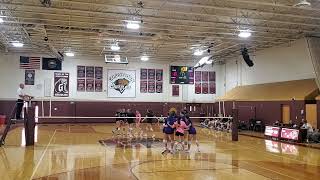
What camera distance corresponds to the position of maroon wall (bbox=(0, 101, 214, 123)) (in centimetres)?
2922

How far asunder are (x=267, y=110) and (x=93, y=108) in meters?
15.0

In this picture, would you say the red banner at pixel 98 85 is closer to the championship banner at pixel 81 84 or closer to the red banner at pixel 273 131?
the championship banner at pixel 81 84

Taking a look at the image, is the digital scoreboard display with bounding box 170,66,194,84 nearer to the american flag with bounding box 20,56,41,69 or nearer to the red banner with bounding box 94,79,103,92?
the red banner with bounding box 94,79,103,92

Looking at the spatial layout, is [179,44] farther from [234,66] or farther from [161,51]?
[234,66]

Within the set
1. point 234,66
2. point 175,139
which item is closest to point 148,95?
point 234,66

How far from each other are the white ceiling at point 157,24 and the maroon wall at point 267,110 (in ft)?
13.6

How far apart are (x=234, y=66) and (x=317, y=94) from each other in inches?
436

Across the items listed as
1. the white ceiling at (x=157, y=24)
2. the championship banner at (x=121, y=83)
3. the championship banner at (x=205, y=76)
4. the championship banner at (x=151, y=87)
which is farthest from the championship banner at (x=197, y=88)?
the white ceiling at (x=157, y=24)

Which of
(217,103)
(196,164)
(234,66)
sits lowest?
(196,164)

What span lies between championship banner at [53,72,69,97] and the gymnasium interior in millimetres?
87

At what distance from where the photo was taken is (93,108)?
1197 inches

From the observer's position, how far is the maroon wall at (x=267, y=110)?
2100 cm

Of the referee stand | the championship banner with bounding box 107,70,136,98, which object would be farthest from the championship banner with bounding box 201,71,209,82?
the referee stand

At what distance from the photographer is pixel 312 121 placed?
66.4 ft
